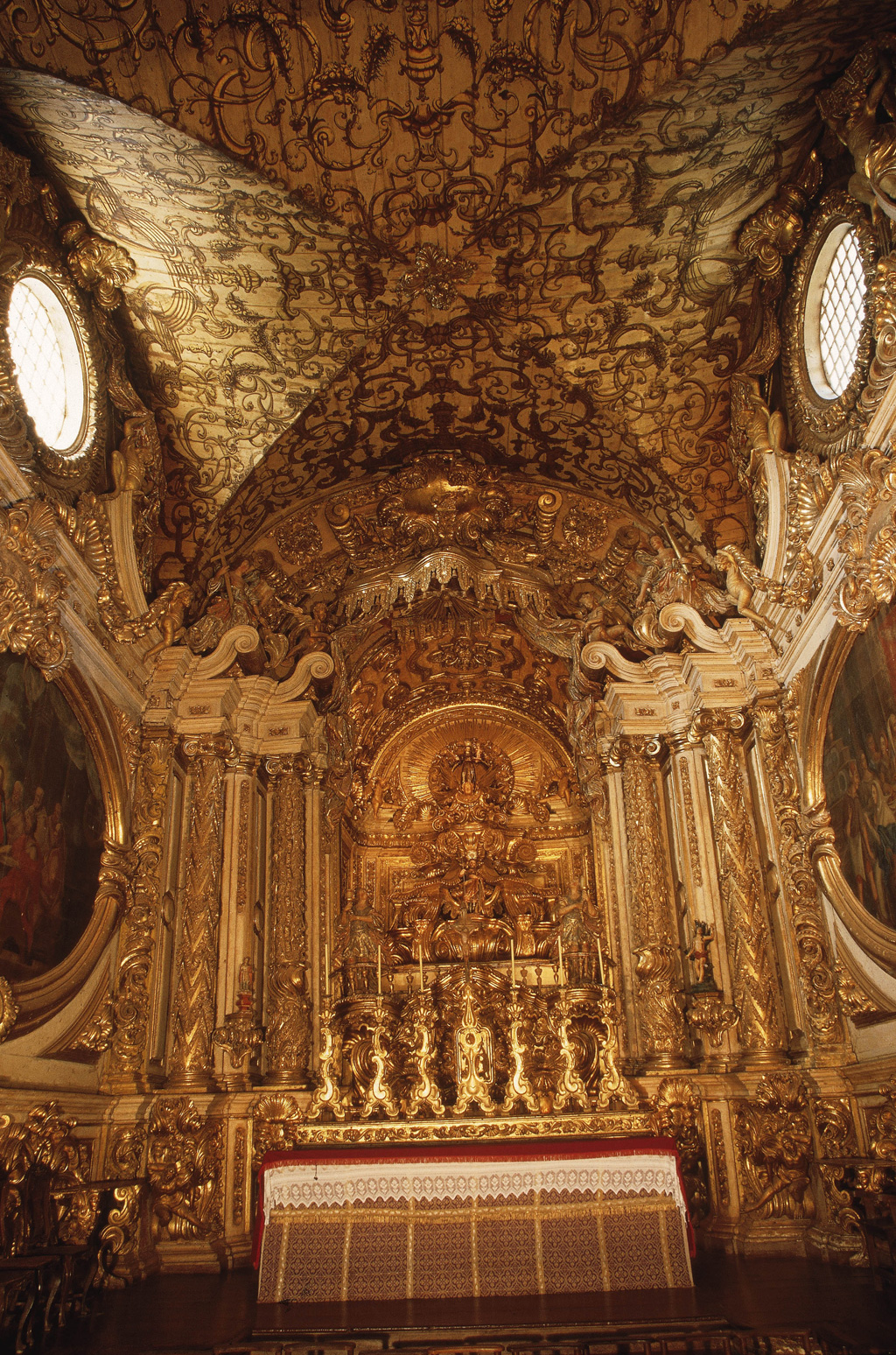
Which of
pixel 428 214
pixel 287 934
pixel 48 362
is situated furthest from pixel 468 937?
pixel 428 214

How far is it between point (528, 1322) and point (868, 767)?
4.35 m

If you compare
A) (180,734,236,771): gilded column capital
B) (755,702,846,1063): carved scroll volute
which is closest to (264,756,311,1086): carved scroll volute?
(180,734,236,771): gilded column capital

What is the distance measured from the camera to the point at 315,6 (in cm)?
729

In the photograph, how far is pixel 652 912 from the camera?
10.4 metres

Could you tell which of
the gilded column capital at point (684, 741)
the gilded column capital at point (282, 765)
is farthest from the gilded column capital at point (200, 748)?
the gilded column capital at point (684, 741)

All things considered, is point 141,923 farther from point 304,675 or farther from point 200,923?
point 304,675

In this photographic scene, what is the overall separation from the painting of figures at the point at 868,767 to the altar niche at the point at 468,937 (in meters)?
3.11

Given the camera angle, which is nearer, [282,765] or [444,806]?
[282,765]

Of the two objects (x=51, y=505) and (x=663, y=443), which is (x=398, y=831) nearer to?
(x=663, y=443)

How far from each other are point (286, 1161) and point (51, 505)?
5.09m

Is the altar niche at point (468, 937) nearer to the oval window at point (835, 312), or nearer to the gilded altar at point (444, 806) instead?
the gilded altar at point (444, 806)

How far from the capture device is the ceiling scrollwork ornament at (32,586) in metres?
7.06

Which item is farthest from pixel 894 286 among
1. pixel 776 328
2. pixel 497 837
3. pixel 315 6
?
pixel 497 837

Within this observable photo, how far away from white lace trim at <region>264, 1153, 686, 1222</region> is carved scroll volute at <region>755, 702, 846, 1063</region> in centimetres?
208
